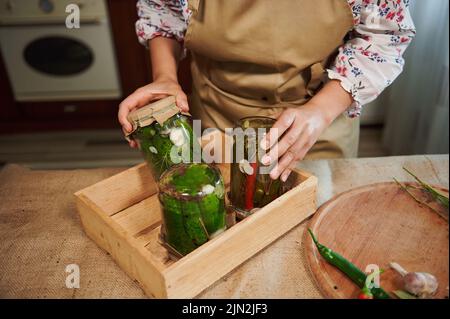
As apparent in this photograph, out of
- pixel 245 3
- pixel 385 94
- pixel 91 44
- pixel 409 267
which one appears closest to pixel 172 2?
pixel 245 3

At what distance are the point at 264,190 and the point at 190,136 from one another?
0.16 metres

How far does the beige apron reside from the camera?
799 mm

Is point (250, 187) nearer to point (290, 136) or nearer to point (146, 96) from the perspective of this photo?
point (290, 136)

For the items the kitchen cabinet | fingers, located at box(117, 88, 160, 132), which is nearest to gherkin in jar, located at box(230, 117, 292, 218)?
fingers, located at box(117, 88, 160, 132)

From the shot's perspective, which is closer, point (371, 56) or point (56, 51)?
point (371, 56)

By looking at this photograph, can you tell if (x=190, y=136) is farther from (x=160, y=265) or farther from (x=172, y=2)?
(x=172, y=2)

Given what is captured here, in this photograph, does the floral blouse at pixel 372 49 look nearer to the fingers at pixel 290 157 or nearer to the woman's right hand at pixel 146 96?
the fingers at pixel 290 157

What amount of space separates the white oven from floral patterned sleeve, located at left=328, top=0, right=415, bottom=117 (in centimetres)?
167

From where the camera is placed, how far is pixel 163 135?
0.67 metres

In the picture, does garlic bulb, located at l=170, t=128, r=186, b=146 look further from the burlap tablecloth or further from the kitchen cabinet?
the kitchen cabinet

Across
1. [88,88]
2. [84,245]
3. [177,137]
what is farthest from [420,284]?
[88,88]

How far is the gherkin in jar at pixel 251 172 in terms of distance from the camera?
2.21 ft

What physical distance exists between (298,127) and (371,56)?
0.25m
